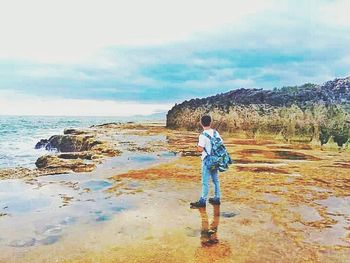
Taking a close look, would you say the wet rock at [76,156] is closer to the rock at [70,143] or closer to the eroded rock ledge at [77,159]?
the eroded rock ledge at [77,159]

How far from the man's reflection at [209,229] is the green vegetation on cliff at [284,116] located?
1818 centimetres

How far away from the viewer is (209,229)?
25.2 ft

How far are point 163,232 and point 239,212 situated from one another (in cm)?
222

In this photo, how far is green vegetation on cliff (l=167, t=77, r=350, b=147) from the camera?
27.8 metres

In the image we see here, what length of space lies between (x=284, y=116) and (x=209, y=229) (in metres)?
26.0

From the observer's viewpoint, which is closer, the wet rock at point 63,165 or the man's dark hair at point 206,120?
the man's dark hair at point 206,120

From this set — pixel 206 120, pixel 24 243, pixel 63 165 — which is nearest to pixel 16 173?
pixel 63 165

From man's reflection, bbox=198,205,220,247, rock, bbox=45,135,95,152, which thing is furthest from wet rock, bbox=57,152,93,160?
man's reflection, bbox=198,205,220,247

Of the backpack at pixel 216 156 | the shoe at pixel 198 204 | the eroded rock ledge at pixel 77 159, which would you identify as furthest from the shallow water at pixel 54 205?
the backpack at pixel 216 156

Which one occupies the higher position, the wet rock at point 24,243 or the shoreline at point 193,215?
the shoreline at point 193,215

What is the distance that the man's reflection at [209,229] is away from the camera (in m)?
7.01

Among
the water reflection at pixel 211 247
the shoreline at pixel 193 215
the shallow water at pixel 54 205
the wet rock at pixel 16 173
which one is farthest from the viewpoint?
the wet rock at pixel 16 173

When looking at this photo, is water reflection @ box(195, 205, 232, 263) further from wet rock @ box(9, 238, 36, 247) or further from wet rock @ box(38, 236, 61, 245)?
wet rock @ box(9, 238, 36, 247)

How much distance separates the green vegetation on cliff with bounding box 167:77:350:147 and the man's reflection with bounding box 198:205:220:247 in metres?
18.2
